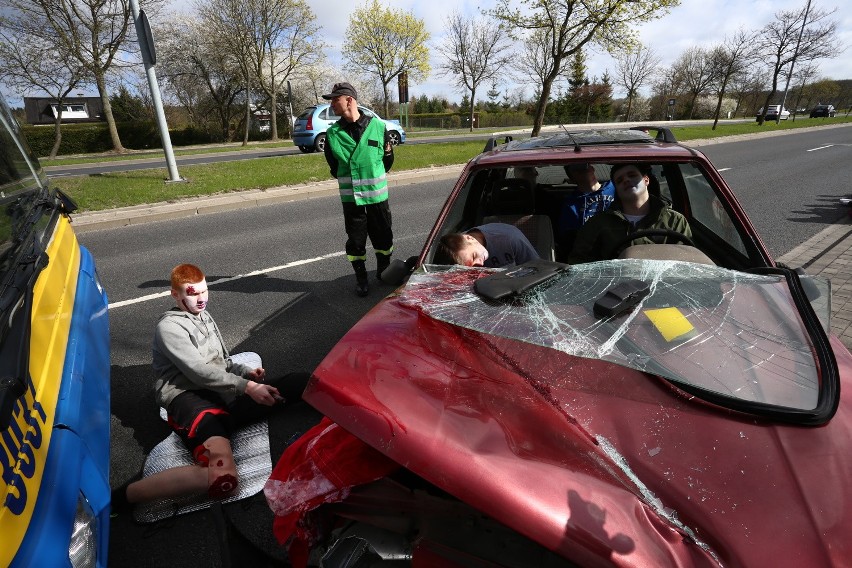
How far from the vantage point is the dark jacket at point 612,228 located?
8.93 feet

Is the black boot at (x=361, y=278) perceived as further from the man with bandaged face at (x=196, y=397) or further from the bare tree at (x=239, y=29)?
the bare tree at (x=239, y=29)

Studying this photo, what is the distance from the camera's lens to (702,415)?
121 centimetres

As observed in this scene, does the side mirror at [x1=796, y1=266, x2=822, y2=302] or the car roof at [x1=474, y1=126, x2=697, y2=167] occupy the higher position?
the car roof at [x1=474, y1=126, x2=697, y2=167]

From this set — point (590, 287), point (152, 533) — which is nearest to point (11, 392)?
point (152, 533)

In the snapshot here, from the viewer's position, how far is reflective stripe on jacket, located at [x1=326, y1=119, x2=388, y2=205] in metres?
4.40

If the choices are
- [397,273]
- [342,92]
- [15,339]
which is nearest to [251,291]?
[342,92]

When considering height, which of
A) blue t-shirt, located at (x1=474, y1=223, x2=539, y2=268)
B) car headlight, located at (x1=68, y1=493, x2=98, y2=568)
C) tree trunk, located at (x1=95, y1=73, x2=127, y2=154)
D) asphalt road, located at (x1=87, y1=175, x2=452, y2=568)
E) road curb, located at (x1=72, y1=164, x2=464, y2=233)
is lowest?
asphalt road, located at (x1=87, y1=175, x2=452, y2=568)

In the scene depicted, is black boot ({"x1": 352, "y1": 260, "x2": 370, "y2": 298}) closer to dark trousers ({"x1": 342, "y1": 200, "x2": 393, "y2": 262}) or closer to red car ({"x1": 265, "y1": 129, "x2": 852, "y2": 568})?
dark trousers ({"x1": 342, "y1": 200, "x2": 393, "y2": 262})

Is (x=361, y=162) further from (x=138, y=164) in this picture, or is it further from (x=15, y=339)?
(x=138, y=164)

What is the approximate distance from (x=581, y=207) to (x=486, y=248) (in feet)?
4.48

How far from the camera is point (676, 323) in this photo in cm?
149

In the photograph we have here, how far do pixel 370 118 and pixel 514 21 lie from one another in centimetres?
1554

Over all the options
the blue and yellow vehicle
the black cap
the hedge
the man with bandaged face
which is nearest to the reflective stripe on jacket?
the black cap

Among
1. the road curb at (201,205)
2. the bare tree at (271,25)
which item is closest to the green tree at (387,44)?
the bare tree at (271,25)
